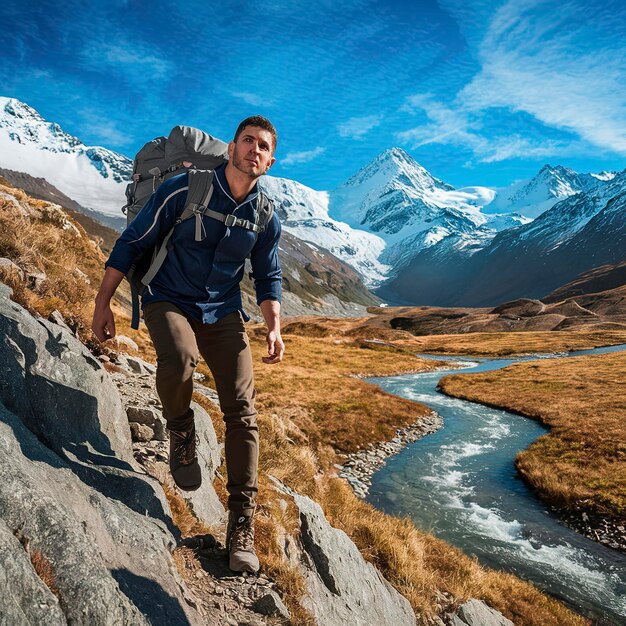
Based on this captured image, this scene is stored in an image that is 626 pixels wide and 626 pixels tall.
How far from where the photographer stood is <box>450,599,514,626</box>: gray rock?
834 centimetres

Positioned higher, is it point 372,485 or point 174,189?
point 174,189

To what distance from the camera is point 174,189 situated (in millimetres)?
5004

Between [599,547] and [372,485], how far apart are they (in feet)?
29.4

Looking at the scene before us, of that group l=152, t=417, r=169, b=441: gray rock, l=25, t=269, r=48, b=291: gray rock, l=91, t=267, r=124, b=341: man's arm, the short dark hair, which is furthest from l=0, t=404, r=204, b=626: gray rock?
l=25, t=269, r=48, b=291: gray rock

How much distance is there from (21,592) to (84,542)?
0.79 meters

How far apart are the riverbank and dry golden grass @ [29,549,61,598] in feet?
61.1

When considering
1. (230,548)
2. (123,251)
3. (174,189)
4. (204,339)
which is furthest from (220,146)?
(230,548)

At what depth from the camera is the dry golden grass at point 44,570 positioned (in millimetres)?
3099

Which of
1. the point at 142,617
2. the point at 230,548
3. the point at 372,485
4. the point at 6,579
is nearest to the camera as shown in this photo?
the point at 6,579

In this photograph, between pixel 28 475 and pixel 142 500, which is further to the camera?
pixel 142 500

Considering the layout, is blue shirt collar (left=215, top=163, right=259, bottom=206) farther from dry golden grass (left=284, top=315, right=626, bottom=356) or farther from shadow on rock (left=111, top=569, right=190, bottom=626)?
dry golden grass (left=284, top=315, right=626, bottom=356)

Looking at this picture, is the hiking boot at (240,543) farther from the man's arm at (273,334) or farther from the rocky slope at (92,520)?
the man's arm at (273,334)

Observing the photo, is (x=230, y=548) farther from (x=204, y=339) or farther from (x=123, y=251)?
(x=123, y=251)

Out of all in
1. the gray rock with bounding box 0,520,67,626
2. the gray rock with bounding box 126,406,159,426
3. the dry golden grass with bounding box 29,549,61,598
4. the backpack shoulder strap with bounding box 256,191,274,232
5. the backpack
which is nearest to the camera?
the gray rock with bounding box 0,520,67,626
